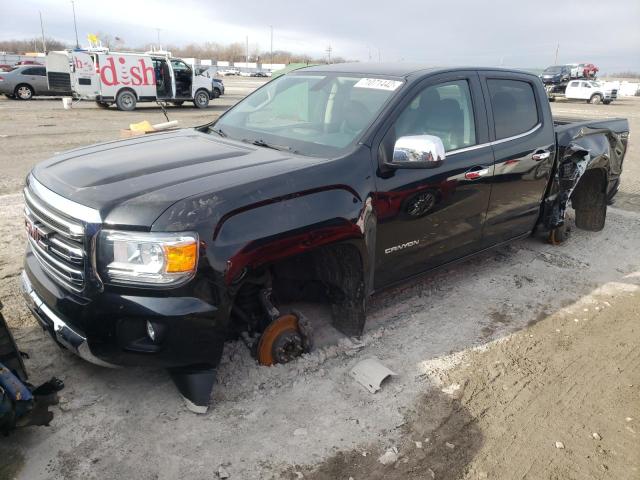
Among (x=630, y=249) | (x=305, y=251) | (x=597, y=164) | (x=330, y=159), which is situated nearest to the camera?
(x=305, y=251)

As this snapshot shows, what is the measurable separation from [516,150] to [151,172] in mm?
2911

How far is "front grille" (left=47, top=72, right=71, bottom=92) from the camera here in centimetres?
1888

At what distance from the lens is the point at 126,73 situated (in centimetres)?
1825

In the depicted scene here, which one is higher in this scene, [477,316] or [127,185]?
[127,185]

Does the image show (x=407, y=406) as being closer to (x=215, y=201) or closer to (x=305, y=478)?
(x=305, y=478)

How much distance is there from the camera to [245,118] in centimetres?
394

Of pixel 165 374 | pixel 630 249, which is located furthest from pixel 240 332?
pixel 630 249

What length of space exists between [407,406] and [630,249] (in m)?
4.21

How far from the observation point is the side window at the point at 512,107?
4.05 m

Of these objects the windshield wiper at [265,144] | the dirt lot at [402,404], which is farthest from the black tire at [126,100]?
the windshield wiper at [265,144]

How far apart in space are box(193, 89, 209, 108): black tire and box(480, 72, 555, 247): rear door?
18.1 m

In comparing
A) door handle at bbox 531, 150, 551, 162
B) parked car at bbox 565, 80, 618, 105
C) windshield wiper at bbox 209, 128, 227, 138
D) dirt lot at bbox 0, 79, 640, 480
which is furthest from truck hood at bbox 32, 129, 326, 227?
parked car at bbox 565, 80, 618, 105

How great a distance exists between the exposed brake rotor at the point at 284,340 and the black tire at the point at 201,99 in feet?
63.0

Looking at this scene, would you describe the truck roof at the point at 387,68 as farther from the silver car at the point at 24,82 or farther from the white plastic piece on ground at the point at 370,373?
the silver car at the point at 24,82
